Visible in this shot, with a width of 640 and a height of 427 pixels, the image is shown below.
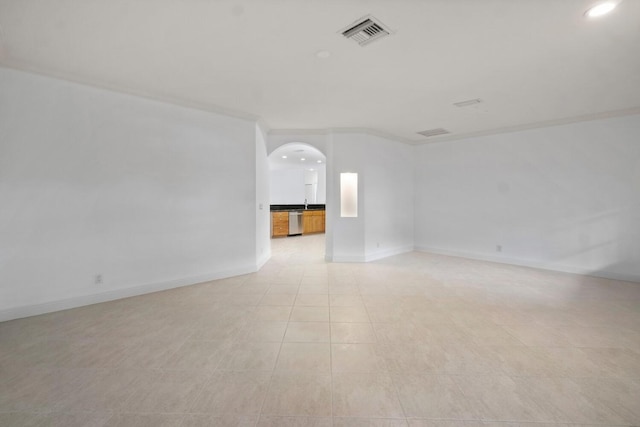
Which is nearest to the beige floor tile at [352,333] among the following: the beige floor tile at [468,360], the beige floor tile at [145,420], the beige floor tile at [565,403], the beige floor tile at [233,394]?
the beige floor tile at [468,360]

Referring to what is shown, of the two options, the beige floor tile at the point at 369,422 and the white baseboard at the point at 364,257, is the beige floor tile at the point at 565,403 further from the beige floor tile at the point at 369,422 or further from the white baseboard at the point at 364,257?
the white baseboard at the point at 364,257

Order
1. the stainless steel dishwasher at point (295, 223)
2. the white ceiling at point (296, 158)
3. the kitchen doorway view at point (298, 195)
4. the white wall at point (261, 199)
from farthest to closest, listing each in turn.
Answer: the stainless steel dishwasher at point (295, 223), the kitchen doorway view at point (298, 195), the white ceiling at point (296, 158), the white wall at point (261, 199)

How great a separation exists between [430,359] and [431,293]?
5.67 feet

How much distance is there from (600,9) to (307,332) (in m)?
3.68

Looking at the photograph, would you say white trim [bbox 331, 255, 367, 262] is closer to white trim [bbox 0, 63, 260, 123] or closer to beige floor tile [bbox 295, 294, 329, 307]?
beige floor tile [bbox 295, 294, 329, 307]

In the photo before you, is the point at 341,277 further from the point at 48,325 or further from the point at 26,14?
the point at 26,14

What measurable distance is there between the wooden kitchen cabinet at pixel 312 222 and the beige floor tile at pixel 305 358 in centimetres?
781

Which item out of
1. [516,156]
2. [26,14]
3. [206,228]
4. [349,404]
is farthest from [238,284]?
[516,156]

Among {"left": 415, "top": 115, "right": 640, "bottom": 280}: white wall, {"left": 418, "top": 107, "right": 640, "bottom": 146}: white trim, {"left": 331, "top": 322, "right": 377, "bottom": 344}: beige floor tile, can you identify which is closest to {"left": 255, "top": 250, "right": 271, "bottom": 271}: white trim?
{"left": 331, "top": 322, "right": 377, "bottom": 344}: beige floor tile

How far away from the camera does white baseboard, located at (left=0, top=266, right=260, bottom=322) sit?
2930 millimetres

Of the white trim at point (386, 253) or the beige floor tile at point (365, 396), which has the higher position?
the white trim at point (386, 253)

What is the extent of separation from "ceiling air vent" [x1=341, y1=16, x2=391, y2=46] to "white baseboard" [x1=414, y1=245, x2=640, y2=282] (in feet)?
17.1

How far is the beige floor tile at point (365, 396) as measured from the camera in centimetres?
163

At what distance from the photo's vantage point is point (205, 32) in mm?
2391
